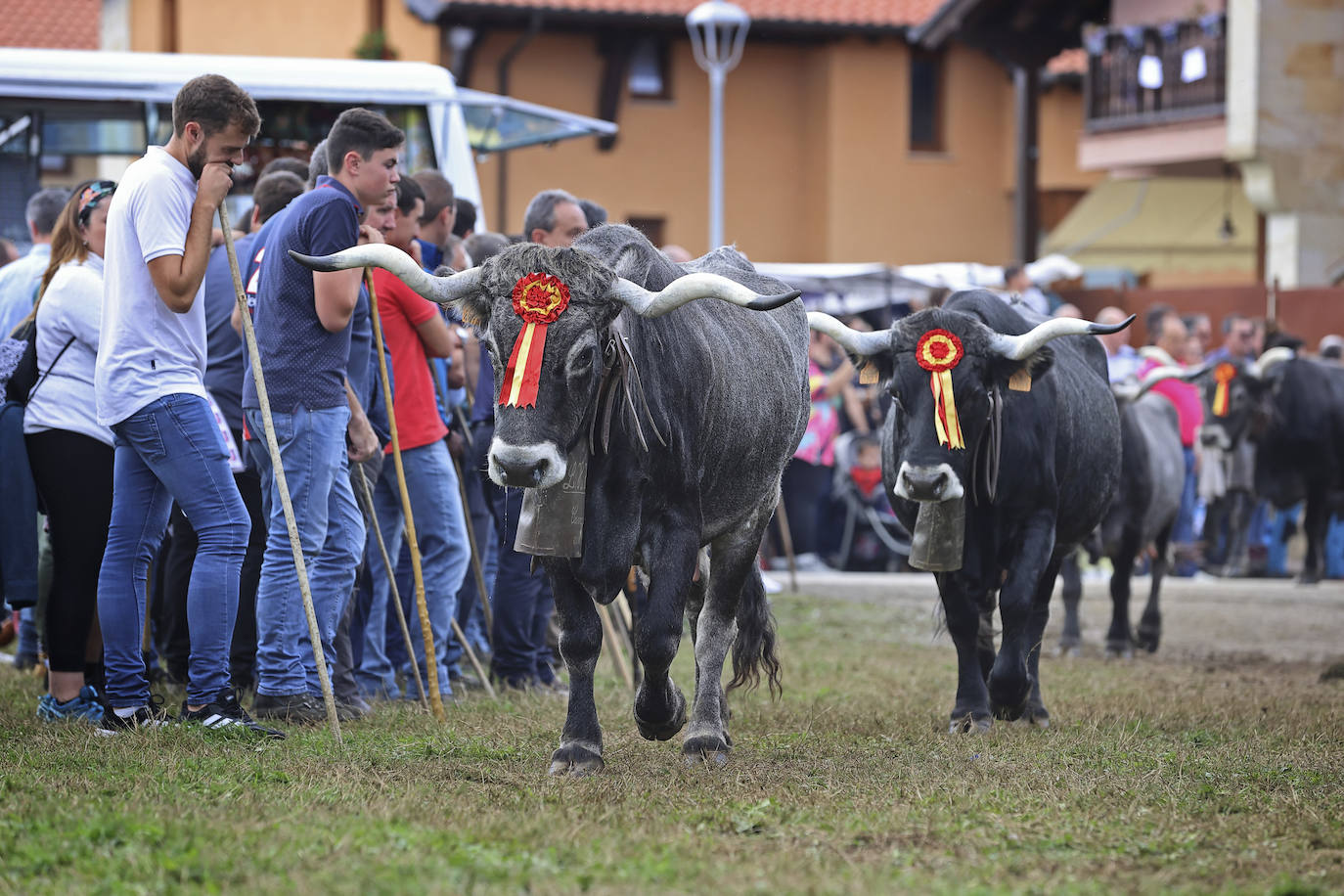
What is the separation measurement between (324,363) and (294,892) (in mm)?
3061

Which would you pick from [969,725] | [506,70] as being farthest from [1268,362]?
[506,70]

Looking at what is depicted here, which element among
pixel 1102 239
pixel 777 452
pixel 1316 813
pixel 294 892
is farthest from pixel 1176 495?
pixel 1102 239

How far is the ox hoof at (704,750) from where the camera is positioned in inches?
246

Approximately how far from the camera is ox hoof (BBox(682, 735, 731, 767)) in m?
6.25

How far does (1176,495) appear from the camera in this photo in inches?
→ 483

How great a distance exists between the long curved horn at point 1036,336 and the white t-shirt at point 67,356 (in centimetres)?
372

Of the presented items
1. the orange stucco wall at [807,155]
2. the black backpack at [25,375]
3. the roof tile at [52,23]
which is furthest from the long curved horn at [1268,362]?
the roof tile at [52,23]

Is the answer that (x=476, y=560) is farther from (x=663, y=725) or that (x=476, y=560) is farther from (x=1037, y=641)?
(x=663, y=725)

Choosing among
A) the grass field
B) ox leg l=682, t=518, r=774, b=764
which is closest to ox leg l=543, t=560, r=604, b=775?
the grass field

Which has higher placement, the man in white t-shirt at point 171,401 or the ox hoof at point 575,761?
the man in white t-shirt at point 171,401

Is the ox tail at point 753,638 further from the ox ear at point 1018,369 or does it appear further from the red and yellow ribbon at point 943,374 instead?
the ox ear at point 1018,369

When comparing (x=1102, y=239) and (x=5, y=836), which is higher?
(x=1102, y=239)

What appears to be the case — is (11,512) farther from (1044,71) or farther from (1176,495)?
(1044,71)

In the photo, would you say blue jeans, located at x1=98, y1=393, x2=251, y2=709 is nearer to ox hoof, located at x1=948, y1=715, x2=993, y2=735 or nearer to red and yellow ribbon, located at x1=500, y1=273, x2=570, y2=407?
red and yellow ribbon, located at x1=500, y1=273, x2=570, y2=407
